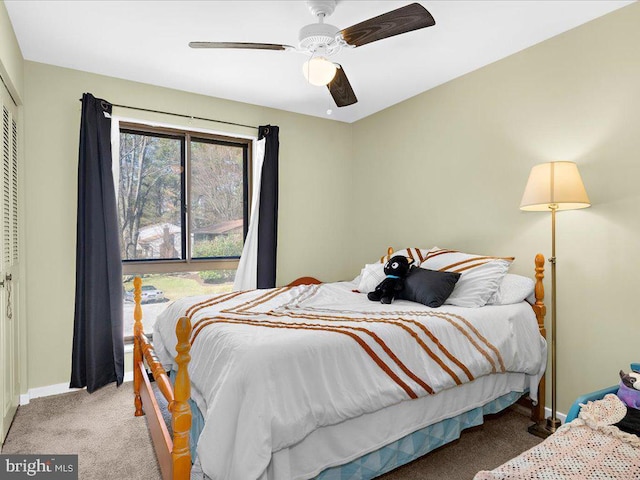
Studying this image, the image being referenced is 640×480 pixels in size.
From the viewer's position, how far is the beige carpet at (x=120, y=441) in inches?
82.5

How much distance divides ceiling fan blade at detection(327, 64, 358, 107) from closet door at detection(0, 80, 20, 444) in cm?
198

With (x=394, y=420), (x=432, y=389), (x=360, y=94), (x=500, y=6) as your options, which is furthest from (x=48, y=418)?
(x=500, y=6)

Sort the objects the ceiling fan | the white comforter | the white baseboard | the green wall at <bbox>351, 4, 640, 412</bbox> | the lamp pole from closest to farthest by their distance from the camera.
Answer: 1. the white comforter
2. the ceiling fan
3. the green wall at <bbox>351, 4, 640, 412</bbox>
4. the lamp pole
5. the white baseboard

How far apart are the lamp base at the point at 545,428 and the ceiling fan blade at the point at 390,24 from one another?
244 cm

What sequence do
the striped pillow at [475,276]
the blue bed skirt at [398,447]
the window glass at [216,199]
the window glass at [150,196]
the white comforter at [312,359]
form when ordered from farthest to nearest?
the window glass at [216,199] → the window glass at [150,196] → the striped pillow at [475,276] → the blue bed skirt at [398,447] → the white comforter at [312,359]

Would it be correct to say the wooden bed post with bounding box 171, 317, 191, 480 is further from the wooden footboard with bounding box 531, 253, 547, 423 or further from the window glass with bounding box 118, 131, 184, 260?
the window glass with bounding box 118, 131, 184, 260

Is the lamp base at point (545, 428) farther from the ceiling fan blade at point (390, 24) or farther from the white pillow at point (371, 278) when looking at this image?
the ceiling fan blade at point (390, 24)

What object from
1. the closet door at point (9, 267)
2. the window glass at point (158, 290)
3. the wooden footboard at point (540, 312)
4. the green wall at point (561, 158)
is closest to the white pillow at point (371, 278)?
the green wall at point (561, 158)

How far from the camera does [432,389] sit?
1.98 m

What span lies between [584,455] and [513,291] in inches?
53.5

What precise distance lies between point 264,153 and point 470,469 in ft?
10.2

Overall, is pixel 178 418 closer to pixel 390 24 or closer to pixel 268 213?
pixel 390 24

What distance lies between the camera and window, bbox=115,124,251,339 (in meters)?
3.57

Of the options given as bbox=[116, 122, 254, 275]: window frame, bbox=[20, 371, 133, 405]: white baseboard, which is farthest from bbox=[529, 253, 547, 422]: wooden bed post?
bbox=[20, 371, 133, 405]: white baseboard
